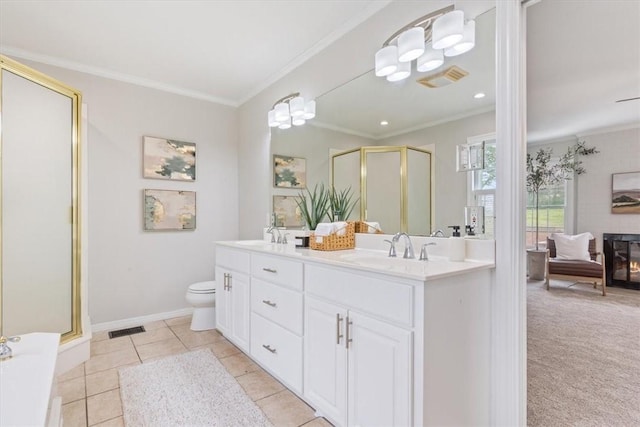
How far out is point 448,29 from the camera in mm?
1571

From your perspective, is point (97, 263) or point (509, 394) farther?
point (97, 263)

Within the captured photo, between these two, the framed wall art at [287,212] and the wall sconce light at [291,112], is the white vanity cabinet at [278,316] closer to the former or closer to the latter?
the framed wall art at [287,212]

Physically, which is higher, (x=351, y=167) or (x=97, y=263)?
(x=351, y=167)

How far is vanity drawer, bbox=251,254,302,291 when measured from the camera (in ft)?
5.75

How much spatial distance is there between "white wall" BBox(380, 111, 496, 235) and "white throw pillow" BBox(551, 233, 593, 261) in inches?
144

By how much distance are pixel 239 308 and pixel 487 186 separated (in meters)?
1.88

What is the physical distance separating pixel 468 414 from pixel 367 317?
24.0 inches

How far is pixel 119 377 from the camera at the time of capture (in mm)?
2031

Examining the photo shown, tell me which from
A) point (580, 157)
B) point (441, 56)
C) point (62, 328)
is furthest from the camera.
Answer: point (580, 157)

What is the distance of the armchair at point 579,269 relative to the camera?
3.86 metres

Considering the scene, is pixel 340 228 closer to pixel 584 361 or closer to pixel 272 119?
pixel 272 119

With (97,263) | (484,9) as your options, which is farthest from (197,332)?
(484,9)

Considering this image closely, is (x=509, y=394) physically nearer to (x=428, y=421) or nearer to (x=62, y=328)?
(x=428, y=421)

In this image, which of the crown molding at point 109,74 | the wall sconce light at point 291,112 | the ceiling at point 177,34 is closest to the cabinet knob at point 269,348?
the wall sconce light at point 291,112
